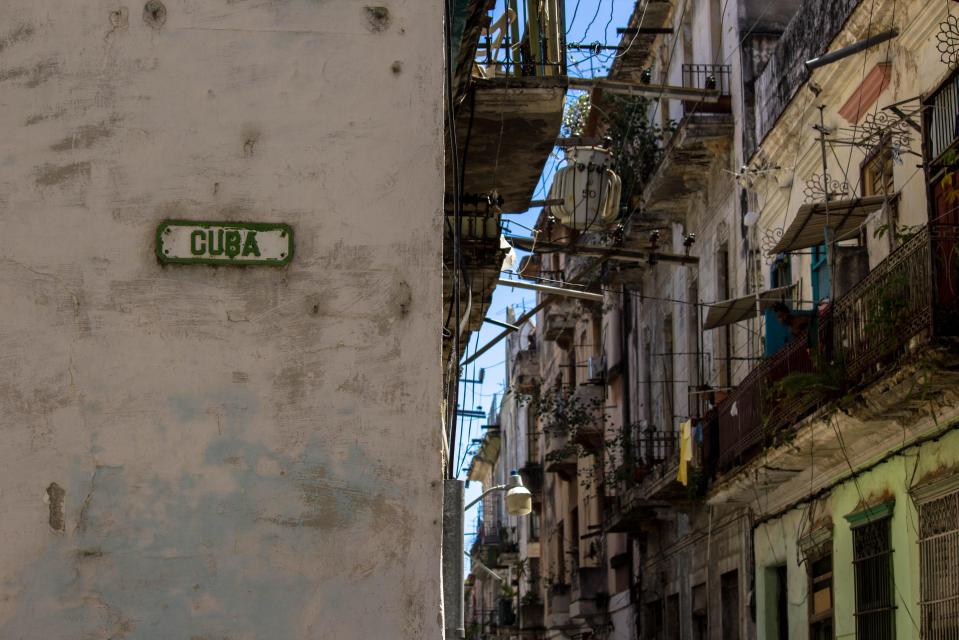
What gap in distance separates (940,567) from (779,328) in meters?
4.19

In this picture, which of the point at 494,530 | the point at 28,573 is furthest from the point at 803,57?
the point at 494,530

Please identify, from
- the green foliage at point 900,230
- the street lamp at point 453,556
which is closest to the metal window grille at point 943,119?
the green foliage at point 900,230

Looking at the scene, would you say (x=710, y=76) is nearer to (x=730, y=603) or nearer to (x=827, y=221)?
(x=730, y=603)

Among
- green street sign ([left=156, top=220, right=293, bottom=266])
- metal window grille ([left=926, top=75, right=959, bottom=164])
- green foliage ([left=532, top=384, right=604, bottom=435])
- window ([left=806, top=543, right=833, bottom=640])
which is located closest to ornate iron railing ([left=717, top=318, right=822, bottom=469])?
window ([left=806, top=543, right=833, bottom=640])

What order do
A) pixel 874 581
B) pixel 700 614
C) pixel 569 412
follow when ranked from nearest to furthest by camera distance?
pixel 874 581 → pixel 700 614 → pixel 569 412

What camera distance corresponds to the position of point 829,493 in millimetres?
14867

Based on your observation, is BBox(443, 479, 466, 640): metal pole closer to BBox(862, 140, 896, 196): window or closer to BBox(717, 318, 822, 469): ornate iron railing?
BBox(717, 318, 822, 469): ornate iron railing

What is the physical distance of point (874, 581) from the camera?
13.4 meters

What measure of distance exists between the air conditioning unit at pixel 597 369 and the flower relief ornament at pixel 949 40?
1746cm

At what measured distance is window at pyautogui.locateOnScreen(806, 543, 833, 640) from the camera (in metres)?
14.8

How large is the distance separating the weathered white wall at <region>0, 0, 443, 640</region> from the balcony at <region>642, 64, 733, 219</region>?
45.7ft

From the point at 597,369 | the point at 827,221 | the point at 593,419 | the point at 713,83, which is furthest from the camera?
the point at 597,369

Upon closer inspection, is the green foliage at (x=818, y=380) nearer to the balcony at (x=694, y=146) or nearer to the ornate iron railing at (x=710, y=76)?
the balcony at (x=694, y=146)

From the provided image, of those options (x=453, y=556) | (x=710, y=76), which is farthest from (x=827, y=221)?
(x=710, y=76)
